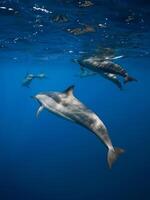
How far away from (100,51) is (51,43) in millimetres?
4939

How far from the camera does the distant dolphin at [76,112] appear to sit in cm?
945

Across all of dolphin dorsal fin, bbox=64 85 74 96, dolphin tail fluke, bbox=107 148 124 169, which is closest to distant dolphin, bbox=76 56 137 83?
dolphin dorsal fin, bbox=64 85 74 96

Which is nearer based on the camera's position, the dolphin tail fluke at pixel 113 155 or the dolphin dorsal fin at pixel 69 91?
the dolphin tail fluke at pixel 113 155

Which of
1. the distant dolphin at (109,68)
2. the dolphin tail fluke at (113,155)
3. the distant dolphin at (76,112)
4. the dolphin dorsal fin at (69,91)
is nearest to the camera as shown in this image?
the dolphin tail fluke at (113,155)

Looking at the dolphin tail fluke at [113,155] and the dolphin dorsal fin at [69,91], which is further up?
the dolphin dorsal fin at [69,91]

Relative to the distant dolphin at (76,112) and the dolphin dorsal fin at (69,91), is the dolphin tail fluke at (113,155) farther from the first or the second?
the dolphin dorsal fin at (69,91)

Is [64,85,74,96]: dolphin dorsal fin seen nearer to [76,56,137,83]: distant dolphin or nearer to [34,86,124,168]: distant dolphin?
[34,86,124,168]: distant dolphin

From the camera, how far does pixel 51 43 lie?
1150 inches

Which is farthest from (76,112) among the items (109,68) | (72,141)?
(72,141)

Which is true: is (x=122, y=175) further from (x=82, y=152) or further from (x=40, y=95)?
(x=40, y=95)

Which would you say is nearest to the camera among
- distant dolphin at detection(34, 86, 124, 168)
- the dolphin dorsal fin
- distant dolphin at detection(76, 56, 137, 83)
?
distant dolphin at detection(34, 86, 124, 168)

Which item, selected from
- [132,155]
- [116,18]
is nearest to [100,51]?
[116,18]

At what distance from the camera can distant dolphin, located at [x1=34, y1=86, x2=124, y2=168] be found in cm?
945

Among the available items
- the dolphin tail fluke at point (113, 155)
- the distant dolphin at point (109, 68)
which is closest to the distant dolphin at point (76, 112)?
the dolphin tail fluke at point (113, 155)
